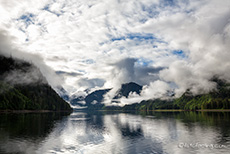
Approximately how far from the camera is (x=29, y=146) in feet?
162

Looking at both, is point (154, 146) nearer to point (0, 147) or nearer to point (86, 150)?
point (86, 150)

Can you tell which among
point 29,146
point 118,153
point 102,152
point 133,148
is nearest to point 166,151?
point 133,148

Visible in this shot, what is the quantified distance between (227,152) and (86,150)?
36270 mm

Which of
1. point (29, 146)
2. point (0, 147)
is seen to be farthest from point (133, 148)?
point (0, 147)

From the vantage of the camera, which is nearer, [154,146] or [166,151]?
[166,151]

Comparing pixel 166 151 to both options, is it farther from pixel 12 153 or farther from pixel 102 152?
pixel 12 153

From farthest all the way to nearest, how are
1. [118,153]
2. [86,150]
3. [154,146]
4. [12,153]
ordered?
[154,146]
[86,150]
[118,153]
[12,153]

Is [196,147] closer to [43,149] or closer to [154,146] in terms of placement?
[154,146]

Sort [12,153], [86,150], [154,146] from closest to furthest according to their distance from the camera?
[12,153], [86,150], [154,146]

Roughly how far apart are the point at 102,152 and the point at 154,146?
16.7m

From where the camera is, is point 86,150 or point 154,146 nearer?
point 86,150

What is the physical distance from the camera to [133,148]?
50.4m

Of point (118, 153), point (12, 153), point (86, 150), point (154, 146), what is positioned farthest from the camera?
point (154, 146)

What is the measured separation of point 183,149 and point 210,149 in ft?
22.9
